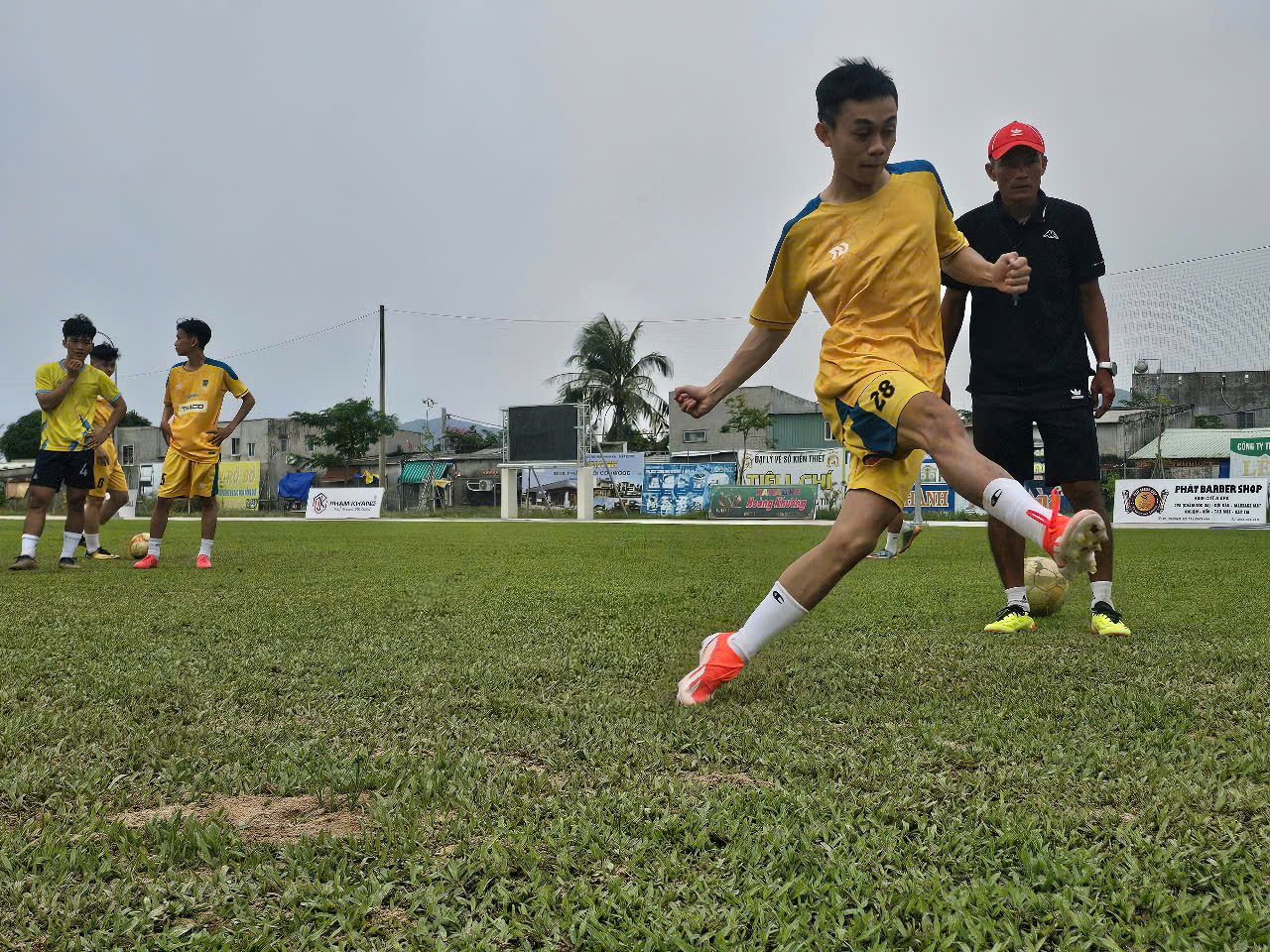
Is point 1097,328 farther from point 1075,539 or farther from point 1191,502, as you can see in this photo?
point 1191,502

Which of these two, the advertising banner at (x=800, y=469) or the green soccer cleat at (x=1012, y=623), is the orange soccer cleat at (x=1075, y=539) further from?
the advertising banner at (x=800, y=469)

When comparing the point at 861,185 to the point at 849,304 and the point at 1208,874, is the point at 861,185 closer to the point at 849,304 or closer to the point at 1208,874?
the point at 849,304

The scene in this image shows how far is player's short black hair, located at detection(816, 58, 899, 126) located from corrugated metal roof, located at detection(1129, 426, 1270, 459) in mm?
30018

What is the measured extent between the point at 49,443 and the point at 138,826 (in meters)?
7.24

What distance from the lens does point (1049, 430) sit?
163 inches

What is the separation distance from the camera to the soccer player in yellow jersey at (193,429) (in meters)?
7.62

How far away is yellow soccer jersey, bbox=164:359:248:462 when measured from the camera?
7.64 meters

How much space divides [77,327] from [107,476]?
6.73 ft

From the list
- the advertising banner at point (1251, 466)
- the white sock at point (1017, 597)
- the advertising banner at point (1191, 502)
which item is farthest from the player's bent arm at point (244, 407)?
the advertising banner at point (1251, 466)

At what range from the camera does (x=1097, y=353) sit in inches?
168

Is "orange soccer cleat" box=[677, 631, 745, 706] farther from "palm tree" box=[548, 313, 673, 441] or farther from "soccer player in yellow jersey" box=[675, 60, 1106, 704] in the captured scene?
"palm tree" box=[548, 313, 673, 441]

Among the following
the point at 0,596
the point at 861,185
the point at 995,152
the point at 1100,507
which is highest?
the point at 995,152

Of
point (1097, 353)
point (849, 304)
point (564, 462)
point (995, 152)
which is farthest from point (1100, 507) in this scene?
point (564, 462)

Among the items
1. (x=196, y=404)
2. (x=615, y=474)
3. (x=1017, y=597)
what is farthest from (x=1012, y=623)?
(x=615, y=474)
